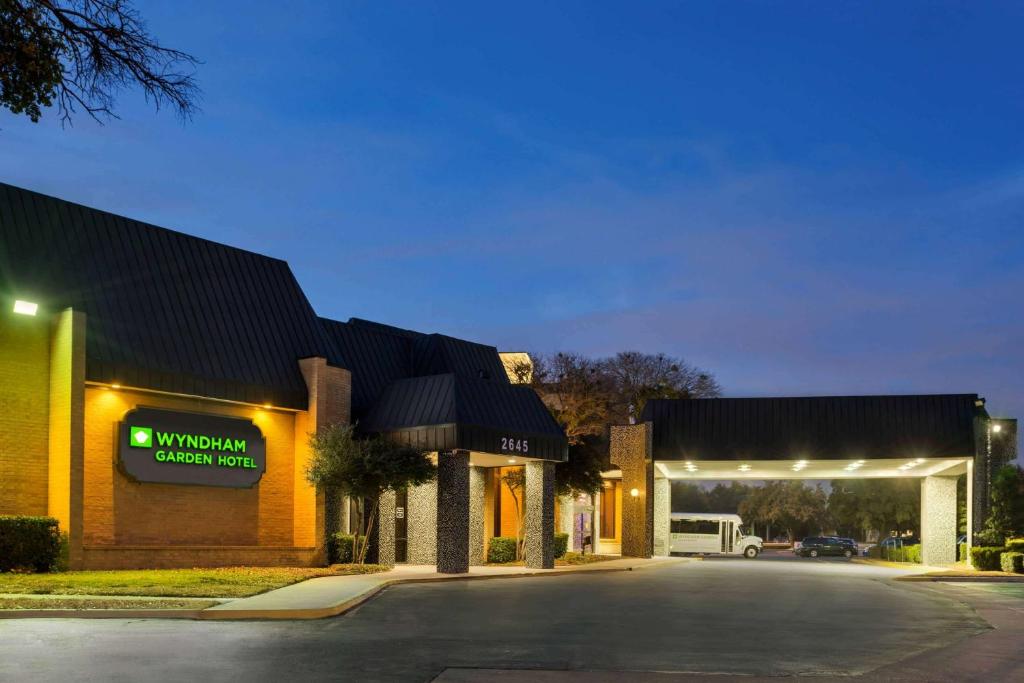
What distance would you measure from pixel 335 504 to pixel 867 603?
645 inches

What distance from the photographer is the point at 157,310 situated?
29.9 m

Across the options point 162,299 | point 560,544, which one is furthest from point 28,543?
point 560,544

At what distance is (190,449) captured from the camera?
2964cm

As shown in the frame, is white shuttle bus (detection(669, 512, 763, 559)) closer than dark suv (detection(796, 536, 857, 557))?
Yes

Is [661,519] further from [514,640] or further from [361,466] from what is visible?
[514,640]

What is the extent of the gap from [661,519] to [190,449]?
26693mm

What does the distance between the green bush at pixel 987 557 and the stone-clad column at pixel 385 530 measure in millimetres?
19572

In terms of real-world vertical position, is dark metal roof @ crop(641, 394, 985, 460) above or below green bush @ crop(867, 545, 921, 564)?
above

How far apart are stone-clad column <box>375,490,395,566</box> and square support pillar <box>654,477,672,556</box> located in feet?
63.8

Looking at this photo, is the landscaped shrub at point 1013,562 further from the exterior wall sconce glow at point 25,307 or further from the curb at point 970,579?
the exterior wall sconce glow at point 25,307

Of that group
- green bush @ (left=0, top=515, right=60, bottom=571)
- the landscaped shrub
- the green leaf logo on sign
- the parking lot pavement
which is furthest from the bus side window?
green bush @ (left=0, top=515, right=60, bottom=571)

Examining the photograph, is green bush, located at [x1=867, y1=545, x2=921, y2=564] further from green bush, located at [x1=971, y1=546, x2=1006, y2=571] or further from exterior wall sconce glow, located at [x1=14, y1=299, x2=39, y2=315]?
exterior wall sconce glow, located at [x1=14, y1=299, x2=39, y2=315]

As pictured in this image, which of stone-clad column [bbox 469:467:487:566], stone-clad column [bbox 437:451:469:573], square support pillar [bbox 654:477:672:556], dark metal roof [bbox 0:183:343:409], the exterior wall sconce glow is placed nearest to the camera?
the exterior wall sconce glow

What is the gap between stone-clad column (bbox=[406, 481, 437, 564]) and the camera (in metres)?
36.1
